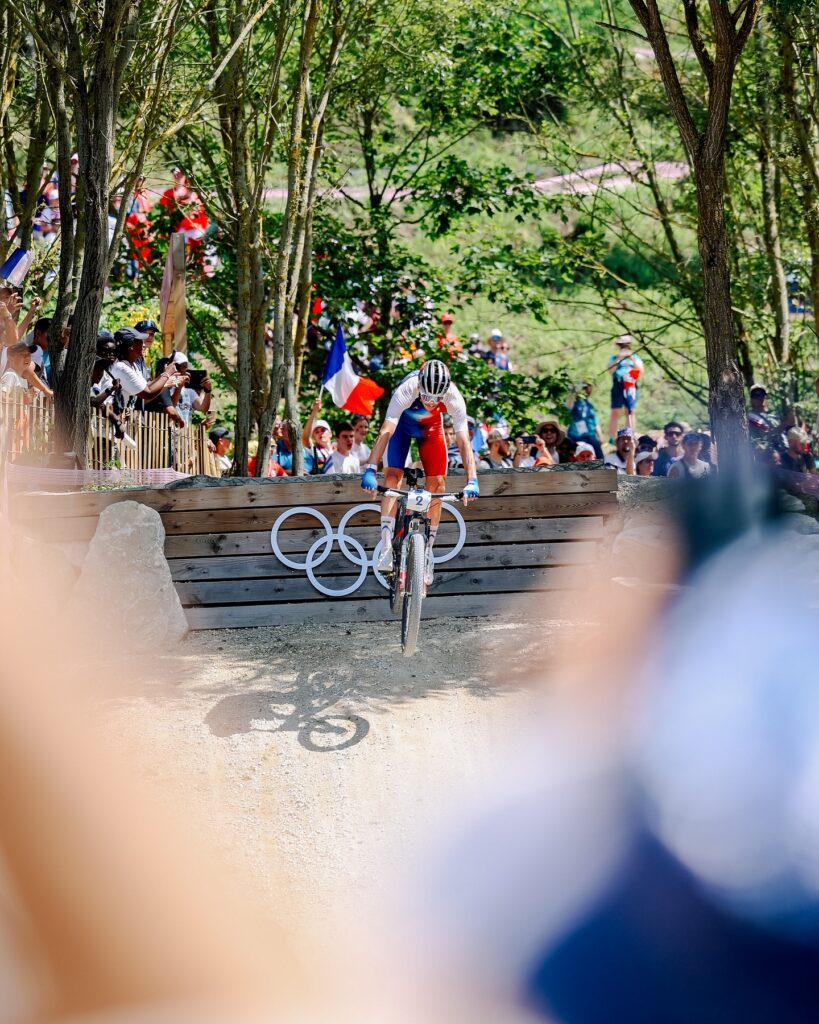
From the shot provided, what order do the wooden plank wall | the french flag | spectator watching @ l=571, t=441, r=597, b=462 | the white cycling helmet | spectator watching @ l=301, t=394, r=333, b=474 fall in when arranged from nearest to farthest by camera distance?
the white cycling helmet
the wooden plank wall
spectator watching @ l=571, t=441, r=597, b=462
spectator watching @ l=301, t=394, r=333, b=474
the french flag

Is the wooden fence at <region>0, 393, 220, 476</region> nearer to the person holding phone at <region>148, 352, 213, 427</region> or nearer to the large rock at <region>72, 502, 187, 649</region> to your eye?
the person holding phone at <region>148, 352, 213, 427</region>

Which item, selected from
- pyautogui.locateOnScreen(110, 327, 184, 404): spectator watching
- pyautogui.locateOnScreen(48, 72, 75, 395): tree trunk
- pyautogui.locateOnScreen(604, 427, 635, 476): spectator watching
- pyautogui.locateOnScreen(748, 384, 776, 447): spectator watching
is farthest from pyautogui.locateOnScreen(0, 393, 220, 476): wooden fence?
pyautogui.locateOnScreen(748, 384, 776, 447): spectator watching

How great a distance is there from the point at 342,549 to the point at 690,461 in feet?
15.6

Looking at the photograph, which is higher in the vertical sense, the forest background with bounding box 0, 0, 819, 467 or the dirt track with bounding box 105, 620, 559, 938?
the forest background with bounding box 0, 0, 819, 467

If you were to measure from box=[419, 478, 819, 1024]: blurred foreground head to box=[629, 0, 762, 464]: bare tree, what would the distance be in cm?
183

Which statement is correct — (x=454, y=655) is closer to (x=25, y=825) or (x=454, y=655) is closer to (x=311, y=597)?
(x=311, y=597)

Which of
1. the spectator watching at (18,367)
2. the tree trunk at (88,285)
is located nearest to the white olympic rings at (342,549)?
the tree trunk at (88,285)

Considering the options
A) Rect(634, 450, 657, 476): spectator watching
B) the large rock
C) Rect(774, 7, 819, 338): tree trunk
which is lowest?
the large rock

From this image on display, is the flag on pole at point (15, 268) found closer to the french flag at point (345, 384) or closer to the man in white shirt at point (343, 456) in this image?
the french flag at point (345, 384)

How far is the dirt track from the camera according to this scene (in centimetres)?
820

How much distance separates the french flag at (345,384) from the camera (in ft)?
57.5

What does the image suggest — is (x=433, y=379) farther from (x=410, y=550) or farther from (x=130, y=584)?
(x=130, y=584)

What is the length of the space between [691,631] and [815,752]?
213cm

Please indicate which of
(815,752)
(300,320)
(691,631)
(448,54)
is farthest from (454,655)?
(448,54)
